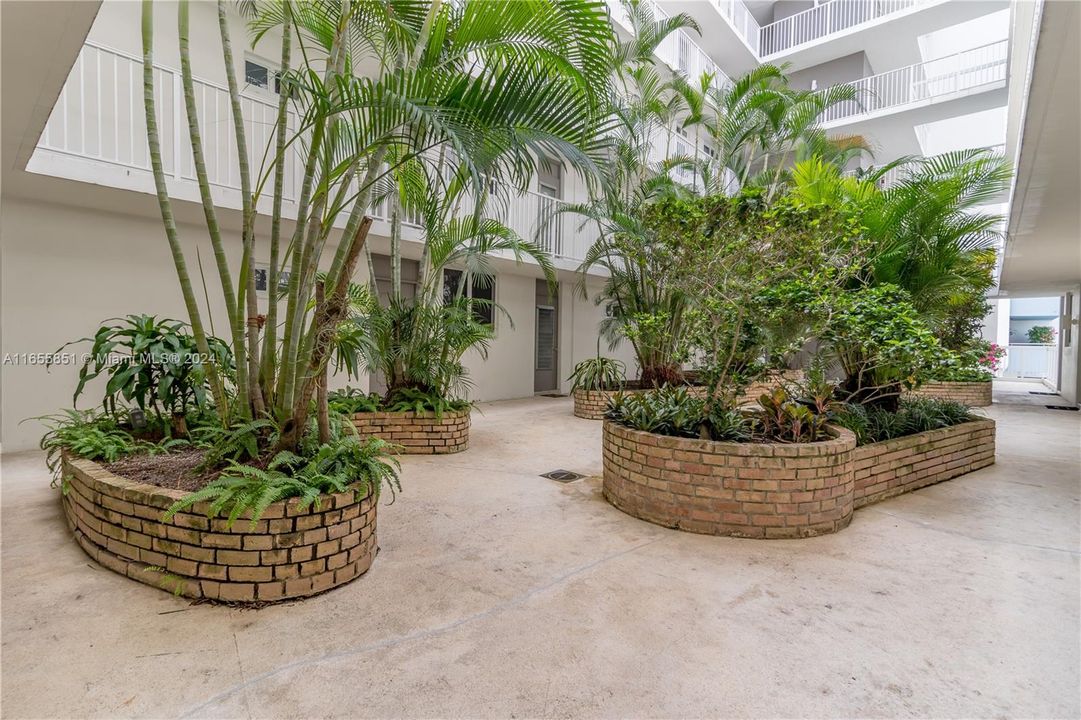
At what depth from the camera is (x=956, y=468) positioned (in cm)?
470

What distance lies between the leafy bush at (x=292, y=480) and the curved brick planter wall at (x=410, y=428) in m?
2.34

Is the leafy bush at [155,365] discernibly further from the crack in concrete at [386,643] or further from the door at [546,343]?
the door at [546,343]

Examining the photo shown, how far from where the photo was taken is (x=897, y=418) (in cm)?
470

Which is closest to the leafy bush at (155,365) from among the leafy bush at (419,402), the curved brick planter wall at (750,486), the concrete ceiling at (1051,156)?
the leafy bush at (419,402)

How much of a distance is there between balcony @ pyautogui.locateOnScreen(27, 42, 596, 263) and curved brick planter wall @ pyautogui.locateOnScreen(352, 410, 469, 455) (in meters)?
2.18

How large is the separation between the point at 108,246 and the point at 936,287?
824 centimetres

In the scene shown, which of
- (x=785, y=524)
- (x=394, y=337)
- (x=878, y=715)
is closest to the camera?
(x=878, y=715)

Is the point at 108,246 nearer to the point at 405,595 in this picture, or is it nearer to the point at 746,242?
the point at 405,595

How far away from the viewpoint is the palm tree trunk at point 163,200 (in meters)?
2.60

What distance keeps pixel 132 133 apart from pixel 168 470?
3.74 meters

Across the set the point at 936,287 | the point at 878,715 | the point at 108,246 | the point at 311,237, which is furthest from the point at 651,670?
the point at 108,246

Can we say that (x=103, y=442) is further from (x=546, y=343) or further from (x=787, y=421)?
(x=546, y=343)

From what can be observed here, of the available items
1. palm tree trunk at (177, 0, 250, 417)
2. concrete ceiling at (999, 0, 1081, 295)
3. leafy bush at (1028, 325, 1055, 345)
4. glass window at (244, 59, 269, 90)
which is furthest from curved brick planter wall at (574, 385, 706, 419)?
leafy bush at (1028, 325, 1055, 345)

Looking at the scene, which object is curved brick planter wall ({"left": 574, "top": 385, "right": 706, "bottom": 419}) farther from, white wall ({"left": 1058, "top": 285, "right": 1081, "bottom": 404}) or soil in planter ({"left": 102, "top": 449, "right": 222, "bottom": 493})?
white wall ({"left": 1058, "top": 285, "right": 1081, "bottom": 404})
